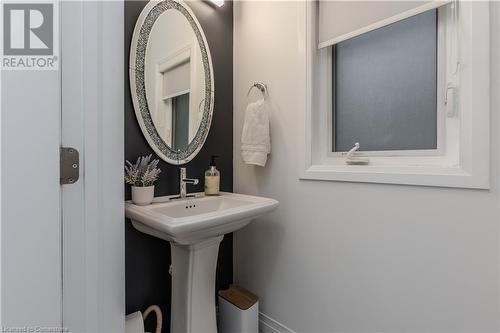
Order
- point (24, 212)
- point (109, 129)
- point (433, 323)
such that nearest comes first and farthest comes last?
1. point (24, 212)
2. point (109, 129)
3. point (433, 323)

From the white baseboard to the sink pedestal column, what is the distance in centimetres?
38

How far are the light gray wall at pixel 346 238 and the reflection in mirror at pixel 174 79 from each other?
319 millimetres

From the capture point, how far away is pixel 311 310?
134cm

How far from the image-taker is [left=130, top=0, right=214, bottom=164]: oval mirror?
1.32 metres

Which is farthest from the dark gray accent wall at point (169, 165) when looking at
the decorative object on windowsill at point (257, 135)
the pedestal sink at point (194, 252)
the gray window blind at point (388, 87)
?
the gray window blind at point (388, 87)

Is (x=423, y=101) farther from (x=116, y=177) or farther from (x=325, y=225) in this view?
(x=116, y=177)

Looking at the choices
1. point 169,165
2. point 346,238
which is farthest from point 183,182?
point 346,238

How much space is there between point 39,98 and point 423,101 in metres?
1.34

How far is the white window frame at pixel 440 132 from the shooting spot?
859 millimetres

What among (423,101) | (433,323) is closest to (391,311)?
(433,323)

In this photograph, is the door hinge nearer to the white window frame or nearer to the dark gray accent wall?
the dark gray accent wall

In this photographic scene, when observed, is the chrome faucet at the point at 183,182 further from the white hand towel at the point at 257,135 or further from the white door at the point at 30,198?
the white door at the point at 30,198

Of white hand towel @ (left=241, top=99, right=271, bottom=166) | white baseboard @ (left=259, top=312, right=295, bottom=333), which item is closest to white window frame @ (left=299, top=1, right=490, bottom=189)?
white hand towel @ (left=241, top=99, right=271, bottom=166)

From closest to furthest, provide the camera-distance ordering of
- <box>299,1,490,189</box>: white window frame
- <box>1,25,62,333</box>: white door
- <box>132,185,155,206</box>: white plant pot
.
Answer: <box>1,25,62,333</box>: white door < <box>299,1,490,189</box>: white window frame < <box>132,185,155,206</box>: white plant pot
